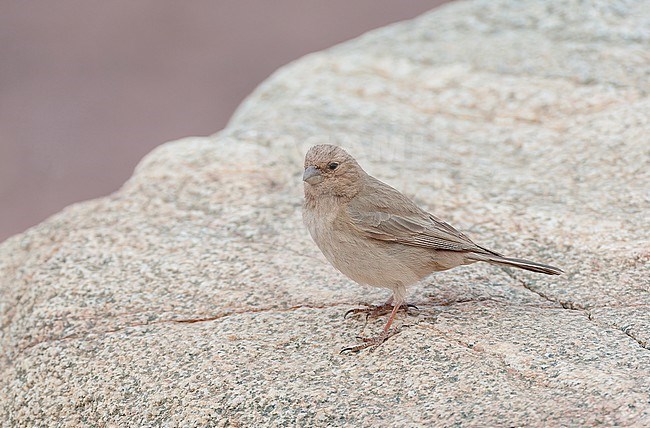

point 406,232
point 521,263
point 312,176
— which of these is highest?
point 312,176

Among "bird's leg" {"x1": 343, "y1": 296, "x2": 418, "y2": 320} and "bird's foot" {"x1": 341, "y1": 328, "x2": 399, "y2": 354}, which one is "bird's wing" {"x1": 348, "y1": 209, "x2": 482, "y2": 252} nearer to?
"bird's leg" {"x1": 343, "y1": 296, "x2": 418, "y2": 320}

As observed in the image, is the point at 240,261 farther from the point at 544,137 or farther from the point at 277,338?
the point at 544,137

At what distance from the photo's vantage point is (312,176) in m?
3.75

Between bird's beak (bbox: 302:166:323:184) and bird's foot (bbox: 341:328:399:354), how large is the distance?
2.47 ft

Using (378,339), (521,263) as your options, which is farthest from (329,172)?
(521,263)

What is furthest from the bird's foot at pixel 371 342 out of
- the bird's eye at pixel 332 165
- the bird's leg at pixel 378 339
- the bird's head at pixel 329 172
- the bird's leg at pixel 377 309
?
the bird's eye at pixel 332 165

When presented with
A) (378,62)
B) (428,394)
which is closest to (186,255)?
(428,394)

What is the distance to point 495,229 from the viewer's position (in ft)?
14.4

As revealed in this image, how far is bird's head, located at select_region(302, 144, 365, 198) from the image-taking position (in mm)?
3773

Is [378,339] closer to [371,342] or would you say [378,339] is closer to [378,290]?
[371,342]

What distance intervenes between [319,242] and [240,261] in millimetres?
691

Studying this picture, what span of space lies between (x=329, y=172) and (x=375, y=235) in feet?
1.22

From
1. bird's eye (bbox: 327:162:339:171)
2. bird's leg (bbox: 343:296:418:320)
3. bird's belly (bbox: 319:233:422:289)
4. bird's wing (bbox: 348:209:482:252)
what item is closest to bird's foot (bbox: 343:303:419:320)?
bird's leg (bbox: 343:296:418:320)

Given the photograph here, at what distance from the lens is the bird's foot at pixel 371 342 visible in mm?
3453
